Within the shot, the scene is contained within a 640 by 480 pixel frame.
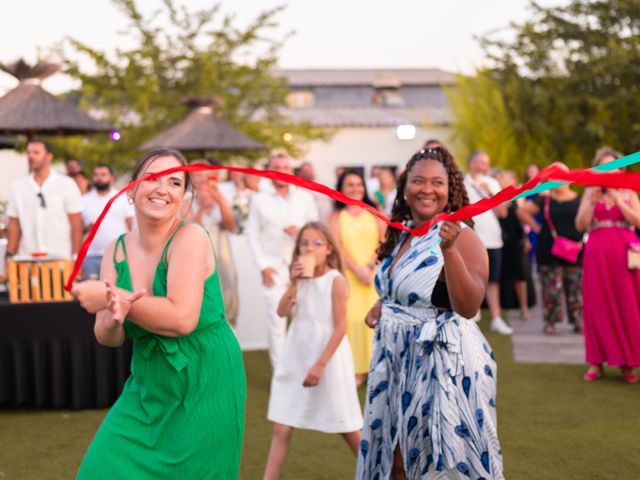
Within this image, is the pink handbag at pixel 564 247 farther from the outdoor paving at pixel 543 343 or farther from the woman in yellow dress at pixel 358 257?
the woman in yellow dress at pixel 358 257

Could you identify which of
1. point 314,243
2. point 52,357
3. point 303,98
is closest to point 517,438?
point 314,243

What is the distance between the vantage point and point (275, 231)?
9391 mm

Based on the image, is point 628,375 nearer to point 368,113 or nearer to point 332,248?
point 332,248

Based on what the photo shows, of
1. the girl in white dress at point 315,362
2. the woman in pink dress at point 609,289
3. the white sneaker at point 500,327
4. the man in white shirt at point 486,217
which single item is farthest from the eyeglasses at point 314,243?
the white sneaker at point 500,327

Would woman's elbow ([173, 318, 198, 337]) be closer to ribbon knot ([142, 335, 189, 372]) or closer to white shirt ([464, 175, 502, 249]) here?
ribbon knot ([142, 335, 189, 372])

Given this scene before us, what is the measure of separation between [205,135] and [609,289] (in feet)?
30.0

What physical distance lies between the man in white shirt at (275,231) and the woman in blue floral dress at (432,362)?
4.95 meters

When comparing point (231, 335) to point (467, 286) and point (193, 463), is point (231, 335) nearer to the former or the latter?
point (193, 463)

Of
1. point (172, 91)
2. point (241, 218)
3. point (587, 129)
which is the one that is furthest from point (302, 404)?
point (587, 129)

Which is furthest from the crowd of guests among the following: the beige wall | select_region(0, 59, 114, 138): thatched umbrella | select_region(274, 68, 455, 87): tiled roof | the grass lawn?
select_region(274, 68, 455, 87): tiled roof

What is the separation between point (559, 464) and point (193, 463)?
3.43m

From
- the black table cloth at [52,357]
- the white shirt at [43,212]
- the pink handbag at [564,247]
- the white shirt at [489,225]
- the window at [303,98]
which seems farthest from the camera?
the window at [303,98]

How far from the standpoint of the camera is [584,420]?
7.50 metres

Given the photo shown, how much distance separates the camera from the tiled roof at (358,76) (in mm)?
69250
